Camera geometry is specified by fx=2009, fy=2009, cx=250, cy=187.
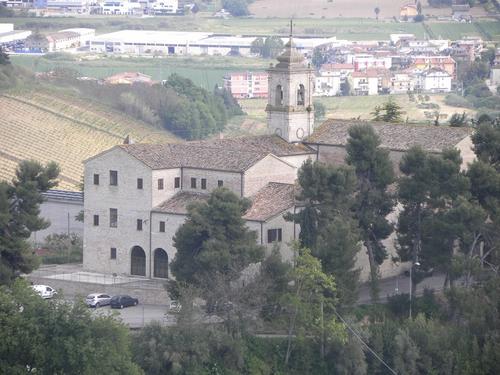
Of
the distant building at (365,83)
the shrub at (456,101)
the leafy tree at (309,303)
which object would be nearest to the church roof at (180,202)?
the leafy tree at (309,303)

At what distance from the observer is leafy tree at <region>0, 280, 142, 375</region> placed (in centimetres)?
5388

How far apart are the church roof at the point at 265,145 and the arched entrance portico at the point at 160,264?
185 inches

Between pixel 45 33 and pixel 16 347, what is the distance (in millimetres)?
136446

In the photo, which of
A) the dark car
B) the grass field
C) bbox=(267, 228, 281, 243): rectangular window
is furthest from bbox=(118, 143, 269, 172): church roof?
the grass field

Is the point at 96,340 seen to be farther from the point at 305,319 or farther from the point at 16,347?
the point at 305,319

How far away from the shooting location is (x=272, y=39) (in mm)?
183000

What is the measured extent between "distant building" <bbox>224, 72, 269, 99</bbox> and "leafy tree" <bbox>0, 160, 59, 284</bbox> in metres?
86.1

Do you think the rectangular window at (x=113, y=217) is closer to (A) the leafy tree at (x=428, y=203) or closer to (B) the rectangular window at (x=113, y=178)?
(B) the rectangular window at (x=113, y=178)

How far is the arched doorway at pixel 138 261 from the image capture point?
2579 inches

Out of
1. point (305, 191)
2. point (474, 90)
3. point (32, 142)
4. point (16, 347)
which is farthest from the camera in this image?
point (474, 90)

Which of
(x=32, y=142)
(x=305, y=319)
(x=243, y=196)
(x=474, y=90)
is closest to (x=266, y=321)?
(x=305, y=319)

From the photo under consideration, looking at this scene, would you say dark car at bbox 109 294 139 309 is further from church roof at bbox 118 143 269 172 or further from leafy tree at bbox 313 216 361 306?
leafy tree at bbox 313 216 361 306

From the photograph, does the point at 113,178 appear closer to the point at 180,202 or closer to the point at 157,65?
the point at 180,202

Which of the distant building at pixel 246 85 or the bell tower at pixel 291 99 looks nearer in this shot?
the bell tower at pixel 291 99
